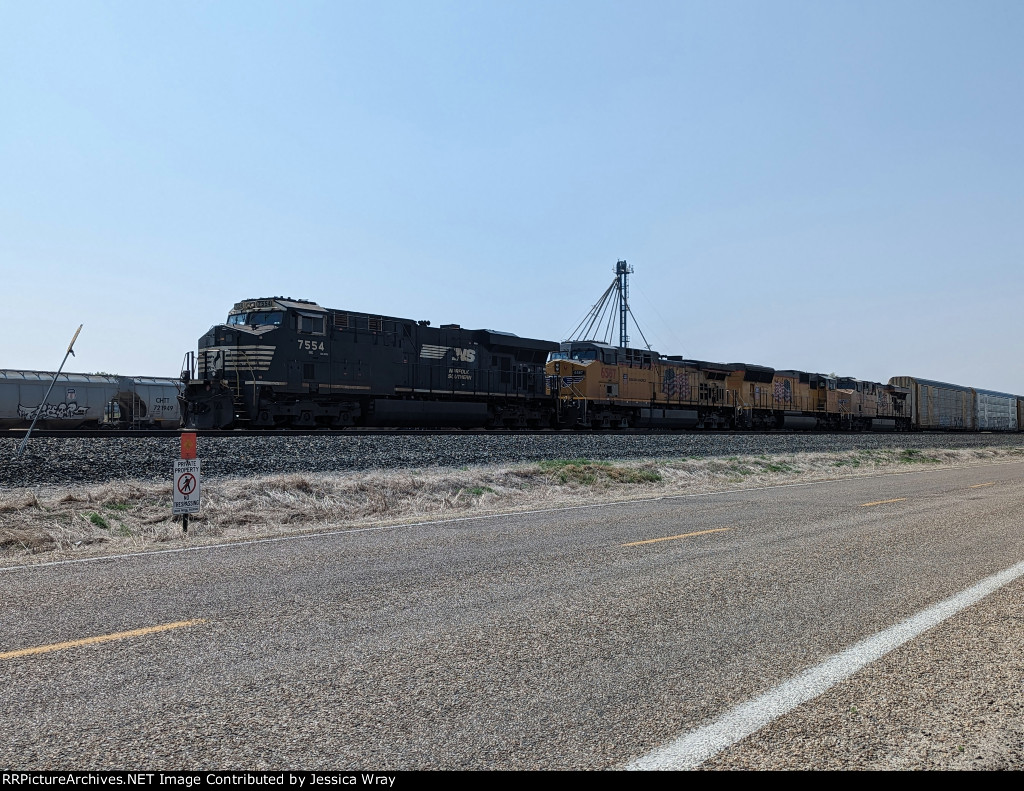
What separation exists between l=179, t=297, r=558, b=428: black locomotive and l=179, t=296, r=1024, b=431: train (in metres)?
0.04

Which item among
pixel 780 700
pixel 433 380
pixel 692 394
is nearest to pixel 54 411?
pixel 433 380

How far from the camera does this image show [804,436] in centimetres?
3341

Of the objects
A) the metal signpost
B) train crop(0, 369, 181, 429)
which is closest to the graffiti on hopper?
train crop(0, 369, 181, 429)

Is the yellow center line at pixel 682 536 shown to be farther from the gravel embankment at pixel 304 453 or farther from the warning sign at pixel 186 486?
the gravel embankment at pixel 304 453

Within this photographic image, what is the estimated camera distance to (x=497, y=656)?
425cm

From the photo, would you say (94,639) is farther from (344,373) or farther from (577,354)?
(577,354)

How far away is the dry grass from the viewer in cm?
967

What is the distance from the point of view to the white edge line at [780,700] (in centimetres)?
304

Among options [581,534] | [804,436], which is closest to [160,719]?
[581,534]

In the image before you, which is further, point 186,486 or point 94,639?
point 186,486

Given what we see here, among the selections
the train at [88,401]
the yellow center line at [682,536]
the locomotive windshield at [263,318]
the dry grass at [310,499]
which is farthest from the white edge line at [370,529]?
the train at [88,401]

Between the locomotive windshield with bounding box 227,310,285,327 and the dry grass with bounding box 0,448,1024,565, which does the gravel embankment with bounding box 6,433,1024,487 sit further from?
the locomotive windshield with bounding box 227,310,285,327

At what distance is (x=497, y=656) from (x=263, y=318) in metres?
20.1

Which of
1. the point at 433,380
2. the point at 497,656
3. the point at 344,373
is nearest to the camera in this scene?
the point at 497,656
